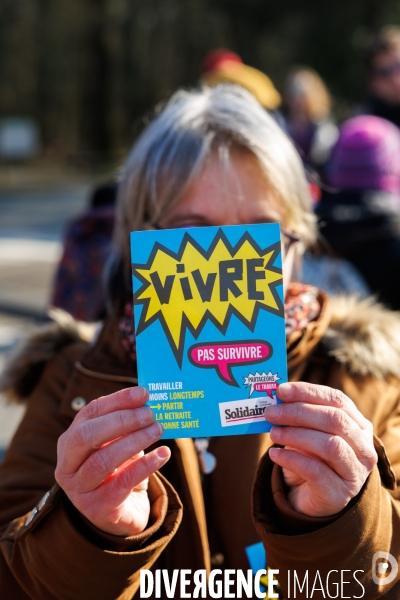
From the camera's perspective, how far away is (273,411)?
1.24 m

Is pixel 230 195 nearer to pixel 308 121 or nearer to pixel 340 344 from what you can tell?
pixel 340 344

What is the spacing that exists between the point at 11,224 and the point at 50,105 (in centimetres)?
1670

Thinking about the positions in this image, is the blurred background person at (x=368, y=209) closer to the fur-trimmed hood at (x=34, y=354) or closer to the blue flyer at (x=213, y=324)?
the fur-trimmed hood at (x=34, y=354)

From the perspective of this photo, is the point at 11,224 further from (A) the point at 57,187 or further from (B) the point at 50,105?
(B) the point at 50,105

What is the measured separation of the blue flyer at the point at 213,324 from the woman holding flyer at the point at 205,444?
0.14 ft

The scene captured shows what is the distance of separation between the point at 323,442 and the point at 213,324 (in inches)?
10.9

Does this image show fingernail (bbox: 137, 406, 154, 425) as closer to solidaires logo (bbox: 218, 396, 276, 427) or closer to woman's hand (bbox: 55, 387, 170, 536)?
woman's hand (bbox: 55, 387, 170, 536)

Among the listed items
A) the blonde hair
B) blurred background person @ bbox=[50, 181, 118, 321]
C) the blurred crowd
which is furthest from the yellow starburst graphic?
the blonde hair

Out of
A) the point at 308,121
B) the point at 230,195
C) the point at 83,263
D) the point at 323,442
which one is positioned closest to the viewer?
the point at 323,442

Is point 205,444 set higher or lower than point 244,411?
lower

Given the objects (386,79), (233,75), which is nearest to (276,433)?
(386,79)

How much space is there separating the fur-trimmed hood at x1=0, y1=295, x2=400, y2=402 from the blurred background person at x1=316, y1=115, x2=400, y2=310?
3.32ft

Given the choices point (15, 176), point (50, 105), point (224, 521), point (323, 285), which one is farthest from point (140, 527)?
point (50, 105)

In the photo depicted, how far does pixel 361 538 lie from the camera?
4.24 feet
